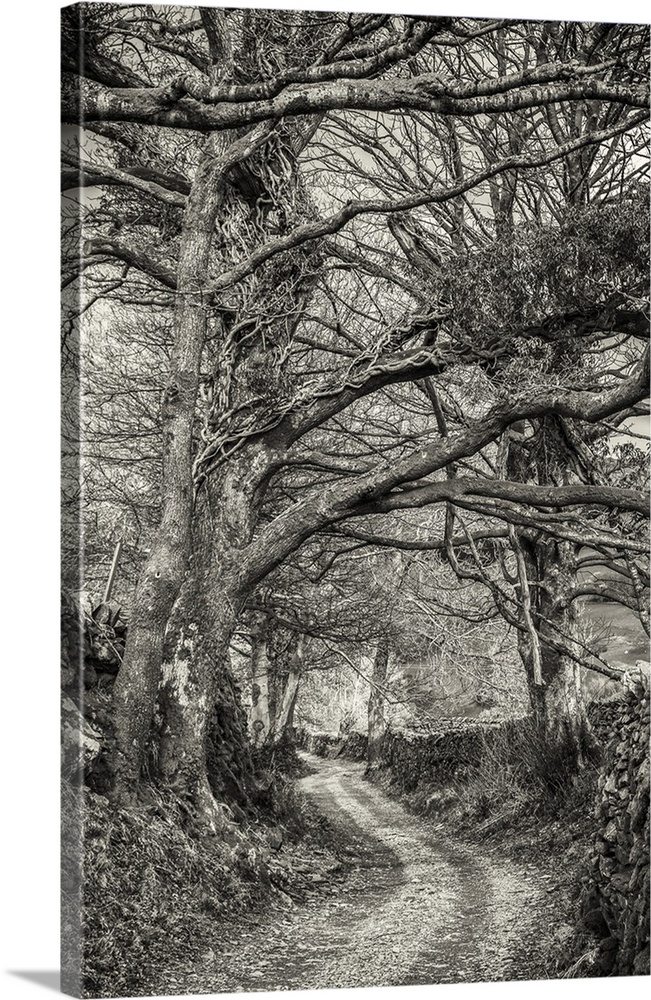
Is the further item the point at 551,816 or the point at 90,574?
the point at 551,816

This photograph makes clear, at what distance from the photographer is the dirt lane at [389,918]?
675cm

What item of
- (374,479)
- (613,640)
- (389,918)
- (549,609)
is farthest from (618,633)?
(389,918)

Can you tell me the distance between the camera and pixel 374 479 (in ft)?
24.5

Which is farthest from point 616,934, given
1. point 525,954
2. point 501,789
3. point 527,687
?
point 527,687

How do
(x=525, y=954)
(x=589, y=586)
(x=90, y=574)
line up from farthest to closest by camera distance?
(x=589, y=586), (x=525, y=954), (x=90, y=574)

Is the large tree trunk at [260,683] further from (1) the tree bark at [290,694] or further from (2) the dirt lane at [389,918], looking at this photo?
(2) the dirt lane at [389,918]

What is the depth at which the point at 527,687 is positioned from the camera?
754 centimetres

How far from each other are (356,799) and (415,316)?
2.89 m

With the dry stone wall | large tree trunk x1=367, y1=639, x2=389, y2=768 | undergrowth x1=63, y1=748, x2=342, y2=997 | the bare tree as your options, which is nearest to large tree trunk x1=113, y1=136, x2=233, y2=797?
the bare tree

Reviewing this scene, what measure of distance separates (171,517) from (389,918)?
8.41 feet

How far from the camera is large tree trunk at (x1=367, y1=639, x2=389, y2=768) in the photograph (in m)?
7.25

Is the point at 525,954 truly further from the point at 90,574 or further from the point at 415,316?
the point at 415,316

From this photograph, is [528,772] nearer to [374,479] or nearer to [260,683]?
[260,683]

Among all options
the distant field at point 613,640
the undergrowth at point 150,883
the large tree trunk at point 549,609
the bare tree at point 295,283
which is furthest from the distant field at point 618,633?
the undergrowth at point 150,883
